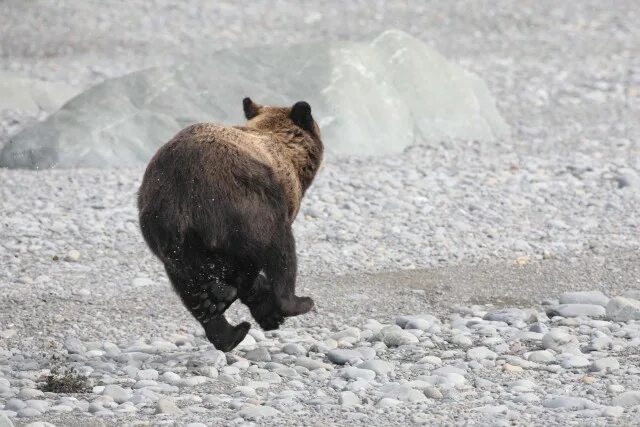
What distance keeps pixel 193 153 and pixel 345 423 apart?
1.49 m

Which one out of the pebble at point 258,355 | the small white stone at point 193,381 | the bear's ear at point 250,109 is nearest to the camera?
the small white stone at point 193,381

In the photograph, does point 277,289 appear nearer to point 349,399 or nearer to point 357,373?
point 357,373

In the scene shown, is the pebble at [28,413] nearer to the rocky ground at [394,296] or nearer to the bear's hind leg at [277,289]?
the rocky ground at [394,296]

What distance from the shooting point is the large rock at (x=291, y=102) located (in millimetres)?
11820

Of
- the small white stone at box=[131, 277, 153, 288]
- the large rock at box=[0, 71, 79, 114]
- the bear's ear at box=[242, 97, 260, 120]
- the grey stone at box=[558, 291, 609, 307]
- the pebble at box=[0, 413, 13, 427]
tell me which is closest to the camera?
the pebble at box=[0, 413, 13, 427]

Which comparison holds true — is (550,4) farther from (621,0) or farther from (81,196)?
(81,196)

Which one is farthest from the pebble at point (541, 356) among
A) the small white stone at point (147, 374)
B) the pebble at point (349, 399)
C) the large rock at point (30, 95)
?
the large rock at point (30, 95)

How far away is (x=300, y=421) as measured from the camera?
5551 mm

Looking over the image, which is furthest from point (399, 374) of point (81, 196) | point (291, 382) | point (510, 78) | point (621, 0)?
point (621, 0)

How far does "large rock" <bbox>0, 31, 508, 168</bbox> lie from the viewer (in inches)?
465

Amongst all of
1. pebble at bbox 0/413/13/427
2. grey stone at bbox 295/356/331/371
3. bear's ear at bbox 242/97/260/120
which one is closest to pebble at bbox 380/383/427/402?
grey stone at bbox 295/356/331/371

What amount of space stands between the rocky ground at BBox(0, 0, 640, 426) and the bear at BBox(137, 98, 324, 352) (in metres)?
0.38

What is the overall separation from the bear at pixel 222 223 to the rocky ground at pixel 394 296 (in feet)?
1.25

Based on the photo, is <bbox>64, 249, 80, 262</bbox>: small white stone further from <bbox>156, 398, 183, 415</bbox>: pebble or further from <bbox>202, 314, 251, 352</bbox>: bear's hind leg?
<bbox>156, 398, 183, 415</bbox>: pebble
